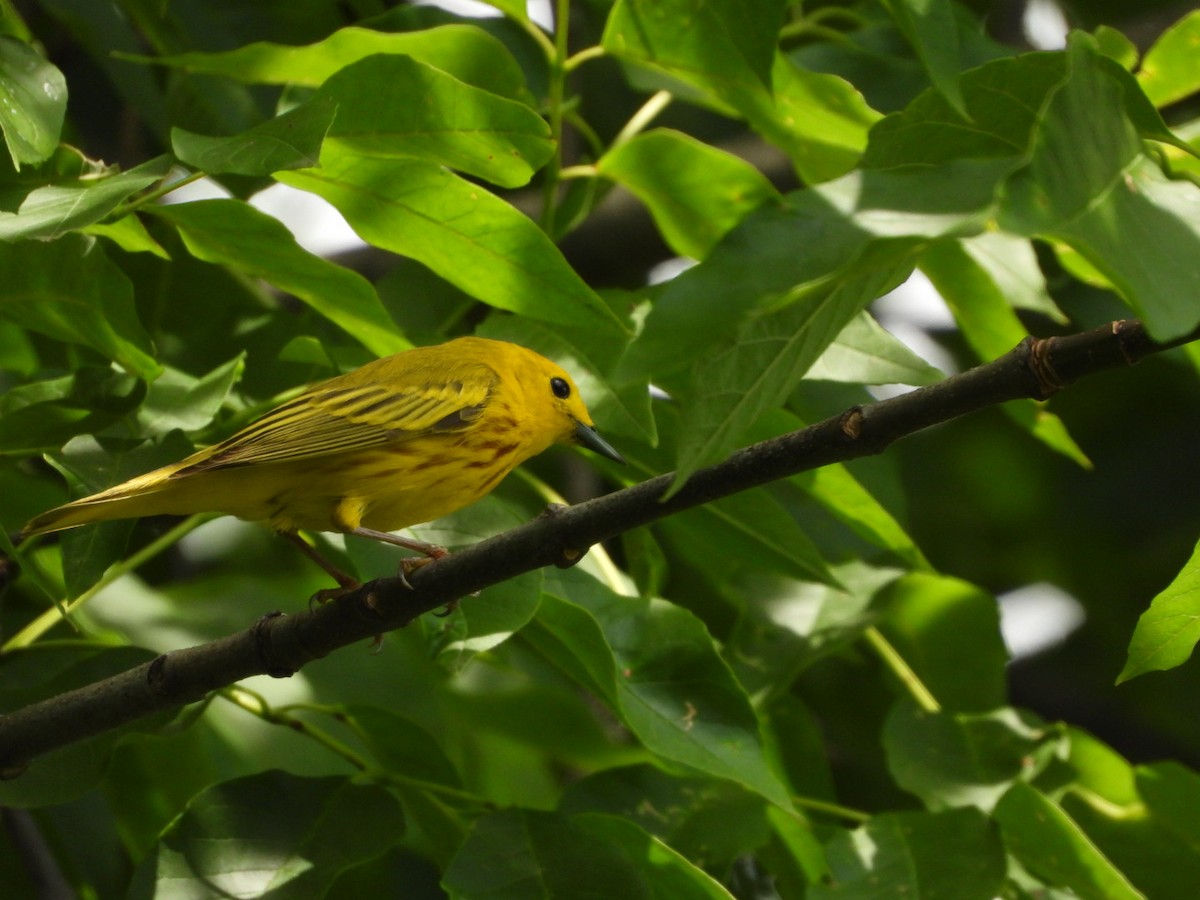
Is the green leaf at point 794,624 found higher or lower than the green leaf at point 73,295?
lower

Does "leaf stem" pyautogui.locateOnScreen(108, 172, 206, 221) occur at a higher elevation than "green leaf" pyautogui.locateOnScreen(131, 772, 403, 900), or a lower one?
higher

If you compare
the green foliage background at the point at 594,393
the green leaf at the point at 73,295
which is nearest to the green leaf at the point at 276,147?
the green foliage background at the point at 594,393

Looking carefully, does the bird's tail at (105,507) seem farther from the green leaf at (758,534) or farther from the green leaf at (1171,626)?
the green leaf at (1171,626)

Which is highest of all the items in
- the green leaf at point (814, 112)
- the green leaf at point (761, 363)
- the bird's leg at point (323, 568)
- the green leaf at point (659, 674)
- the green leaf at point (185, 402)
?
the green leaf at point (761, 363)

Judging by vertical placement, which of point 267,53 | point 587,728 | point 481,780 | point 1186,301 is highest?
point 1186,301

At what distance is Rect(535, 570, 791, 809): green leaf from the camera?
222 centimetres

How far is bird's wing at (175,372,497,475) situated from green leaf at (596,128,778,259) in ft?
1.96

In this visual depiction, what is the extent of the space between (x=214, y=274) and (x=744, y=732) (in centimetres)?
171

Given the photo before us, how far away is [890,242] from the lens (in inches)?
48.8

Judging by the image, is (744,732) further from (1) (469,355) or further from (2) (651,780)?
(1) (469,355)

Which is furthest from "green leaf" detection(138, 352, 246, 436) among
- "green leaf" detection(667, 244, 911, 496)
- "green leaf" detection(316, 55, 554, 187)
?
"green leaf" detection(667, 244, 911, 496)

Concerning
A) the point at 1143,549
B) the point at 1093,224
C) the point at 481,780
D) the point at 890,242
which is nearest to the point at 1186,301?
the point at 1093,224

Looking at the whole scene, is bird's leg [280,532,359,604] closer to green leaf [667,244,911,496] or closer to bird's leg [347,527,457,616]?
bird's leg [347,527,457,616]

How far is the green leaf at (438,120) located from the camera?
207cm
